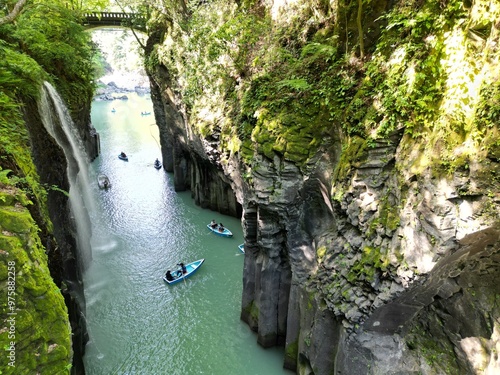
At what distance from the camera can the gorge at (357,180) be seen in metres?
6.33

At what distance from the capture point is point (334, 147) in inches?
388

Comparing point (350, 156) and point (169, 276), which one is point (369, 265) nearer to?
point (350, 156)

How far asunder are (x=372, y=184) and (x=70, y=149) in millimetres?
13658

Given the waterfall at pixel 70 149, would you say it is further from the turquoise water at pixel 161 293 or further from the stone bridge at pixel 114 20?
the stone bridge at pixel 114 20

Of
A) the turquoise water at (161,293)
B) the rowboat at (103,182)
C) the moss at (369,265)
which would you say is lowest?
the turquoise water at (161,293)

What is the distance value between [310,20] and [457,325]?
10.2m

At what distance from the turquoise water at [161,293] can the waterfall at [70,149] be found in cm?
166

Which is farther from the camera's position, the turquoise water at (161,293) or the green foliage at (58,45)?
the green foliage at (58,45)

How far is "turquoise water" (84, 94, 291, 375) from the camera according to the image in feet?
40.1

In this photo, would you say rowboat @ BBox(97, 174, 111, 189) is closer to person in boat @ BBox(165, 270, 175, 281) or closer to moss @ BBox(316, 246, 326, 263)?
person in boat @ BBox(165, 270, 175, 281)

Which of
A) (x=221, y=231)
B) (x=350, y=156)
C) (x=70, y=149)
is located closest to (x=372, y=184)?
(x=350, y=156)

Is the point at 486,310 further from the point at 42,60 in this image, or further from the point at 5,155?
the point at 42,60

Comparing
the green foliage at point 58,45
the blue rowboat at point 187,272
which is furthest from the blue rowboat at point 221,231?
the green foliage at point 58,45

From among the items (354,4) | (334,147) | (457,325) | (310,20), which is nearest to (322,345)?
(457,325)
